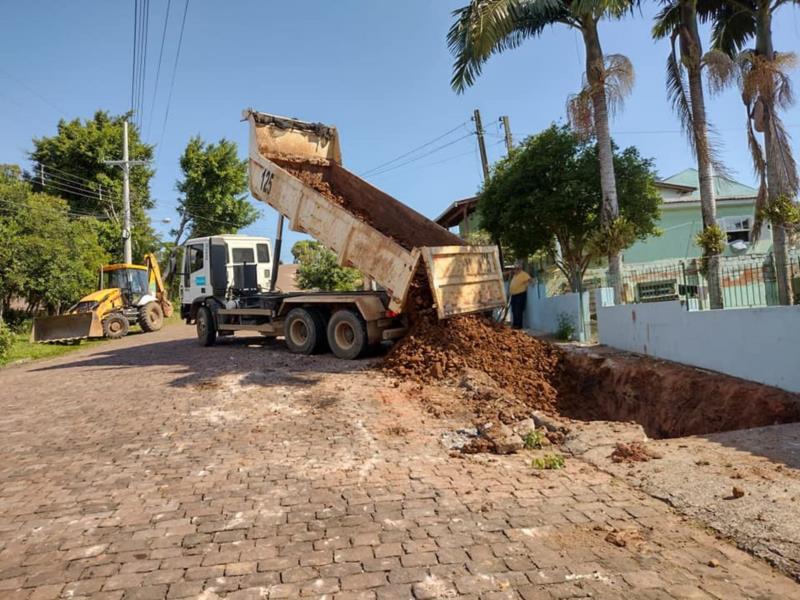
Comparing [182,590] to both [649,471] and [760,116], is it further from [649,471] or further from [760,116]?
[760,116]

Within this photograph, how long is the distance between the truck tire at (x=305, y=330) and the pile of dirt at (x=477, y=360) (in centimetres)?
231

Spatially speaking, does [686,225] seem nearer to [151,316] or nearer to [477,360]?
[477,360]

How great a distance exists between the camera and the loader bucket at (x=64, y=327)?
18578mm

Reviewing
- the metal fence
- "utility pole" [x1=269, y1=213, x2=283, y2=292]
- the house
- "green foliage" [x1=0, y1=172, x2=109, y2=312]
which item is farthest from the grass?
the house

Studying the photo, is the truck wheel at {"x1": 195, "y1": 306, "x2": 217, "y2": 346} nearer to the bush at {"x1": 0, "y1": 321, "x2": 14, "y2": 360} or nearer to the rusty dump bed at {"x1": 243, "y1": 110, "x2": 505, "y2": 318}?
the rusty dump bed at {"x1": 243, "y1": 110, "x2": 505, "y2": 318}

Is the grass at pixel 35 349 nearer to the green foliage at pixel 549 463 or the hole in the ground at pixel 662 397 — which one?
the hole in the ground at pixel 662 397

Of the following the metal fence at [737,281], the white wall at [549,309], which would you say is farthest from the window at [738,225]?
the metal fence at [737,281]

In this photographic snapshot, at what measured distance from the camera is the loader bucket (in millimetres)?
18578

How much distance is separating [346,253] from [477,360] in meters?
3.17

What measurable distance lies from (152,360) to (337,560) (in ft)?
33.9

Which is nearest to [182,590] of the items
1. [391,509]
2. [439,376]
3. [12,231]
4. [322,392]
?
[391,509]

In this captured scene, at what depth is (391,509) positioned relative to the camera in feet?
13.4

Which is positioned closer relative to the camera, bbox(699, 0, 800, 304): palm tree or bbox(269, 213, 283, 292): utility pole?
bbox(699, 0, 800, 304): palm tree

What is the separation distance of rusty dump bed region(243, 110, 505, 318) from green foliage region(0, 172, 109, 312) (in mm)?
15253
